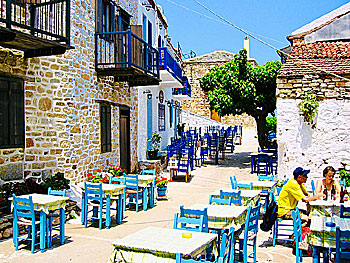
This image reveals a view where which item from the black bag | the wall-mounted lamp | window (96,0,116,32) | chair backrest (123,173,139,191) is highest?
the wall-mounted lamp

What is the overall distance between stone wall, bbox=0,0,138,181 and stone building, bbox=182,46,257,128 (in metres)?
26.6

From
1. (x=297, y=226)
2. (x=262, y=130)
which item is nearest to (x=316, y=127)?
(x=297, y=226)

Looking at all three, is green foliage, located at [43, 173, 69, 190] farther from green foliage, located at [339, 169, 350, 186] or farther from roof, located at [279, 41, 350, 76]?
green foliage, located at [339, 169, 350, 186]

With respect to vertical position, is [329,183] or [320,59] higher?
[320,59]

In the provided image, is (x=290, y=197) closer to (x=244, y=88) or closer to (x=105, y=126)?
(x=105, y=126)

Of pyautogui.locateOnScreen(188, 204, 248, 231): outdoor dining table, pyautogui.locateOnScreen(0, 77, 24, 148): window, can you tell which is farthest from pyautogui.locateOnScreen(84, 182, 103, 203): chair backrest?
pyautogui.locateOnScreen(188, 204, 248, 231): outdoor dining table

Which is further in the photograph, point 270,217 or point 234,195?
point 234,195

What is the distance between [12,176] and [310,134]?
775 centimetres

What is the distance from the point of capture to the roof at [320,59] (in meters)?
10.6

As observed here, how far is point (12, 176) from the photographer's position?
916 cm

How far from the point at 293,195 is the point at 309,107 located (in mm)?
4077

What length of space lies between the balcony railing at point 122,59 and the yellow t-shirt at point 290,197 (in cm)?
646

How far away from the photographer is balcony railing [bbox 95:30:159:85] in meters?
11.7

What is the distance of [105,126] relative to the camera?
12398mm
